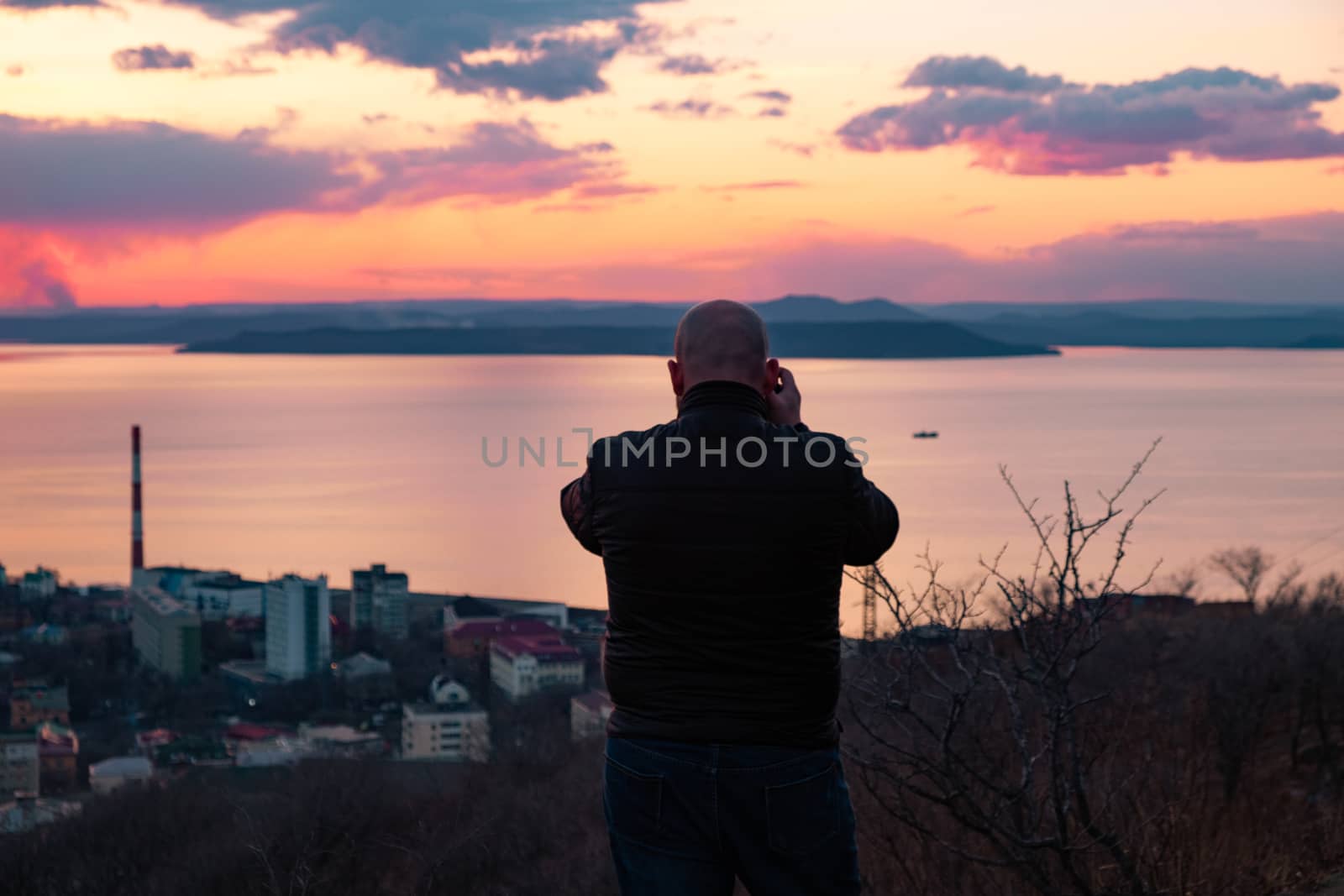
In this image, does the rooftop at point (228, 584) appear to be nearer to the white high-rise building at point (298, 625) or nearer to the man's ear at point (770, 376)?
the white high-rise building at point (298, 625)

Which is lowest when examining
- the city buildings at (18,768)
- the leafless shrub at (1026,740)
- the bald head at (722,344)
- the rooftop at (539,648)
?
the city buildings at (18,768)

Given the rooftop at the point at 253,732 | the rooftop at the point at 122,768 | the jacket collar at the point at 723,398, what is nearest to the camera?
the jacket collar at the point at 723,398

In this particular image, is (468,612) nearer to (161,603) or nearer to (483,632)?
(483,632)

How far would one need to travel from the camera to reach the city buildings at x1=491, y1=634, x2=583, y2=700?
25781 mm

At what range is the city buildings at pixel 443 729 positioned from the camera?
64.0ft

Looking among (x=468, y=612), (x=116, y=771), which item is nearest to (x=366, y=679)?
(x=468, y=612)

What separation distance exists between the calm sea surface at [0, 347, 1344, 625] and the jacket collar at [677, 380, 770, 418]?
26.9ft

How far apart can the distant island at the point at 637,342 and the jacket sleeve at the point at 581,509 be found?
156 ft

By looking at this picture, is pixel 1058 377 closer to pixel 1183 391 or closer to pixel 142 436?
pixel 1183 391

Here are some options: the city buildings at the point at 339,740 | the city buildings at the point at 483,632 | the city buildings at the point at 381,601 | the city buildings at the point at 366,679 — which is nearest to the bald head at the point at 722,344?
the city buildings at the point at 339,740

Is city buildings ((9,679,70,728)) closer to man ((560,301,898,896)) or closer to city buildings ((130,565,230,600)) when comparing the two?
city buildings ((130,565,230,600))

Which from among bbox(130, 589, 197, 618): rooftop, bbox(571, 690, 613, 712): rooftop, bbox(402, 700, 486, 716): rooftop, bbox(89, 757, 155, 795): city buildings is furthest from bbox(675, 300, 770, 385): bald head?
bbox(130, 589, 197, 618): rooftop

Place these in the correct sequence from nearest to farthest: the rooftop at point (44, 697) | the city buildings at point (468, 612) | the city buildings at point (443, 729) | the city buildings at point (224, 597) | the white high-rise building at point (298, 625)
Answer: the city buildings at point (443, 729), the rooftop at point (44, 697), the city buildings at point (468, 612), the white high-rise building at point (298, 625), the city buildings at point (224, 597)

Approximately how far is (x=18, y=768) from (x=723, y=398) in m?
21.9
